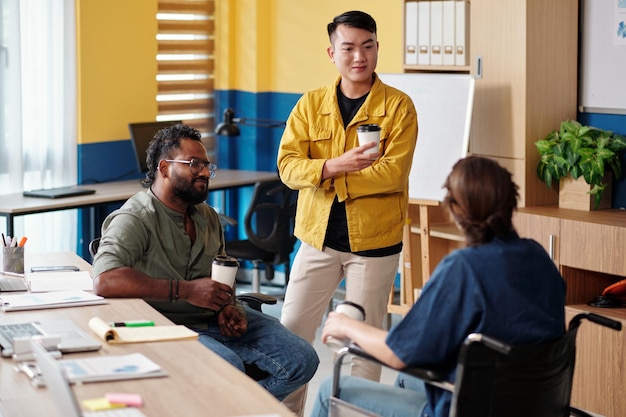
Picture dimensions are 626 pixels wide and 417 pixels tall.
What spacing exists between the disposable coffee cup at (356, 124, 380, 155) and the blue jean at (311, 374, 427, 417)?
101 centimetres

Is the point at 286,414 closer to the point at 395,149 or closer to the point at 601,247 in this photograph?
the point at 395,149

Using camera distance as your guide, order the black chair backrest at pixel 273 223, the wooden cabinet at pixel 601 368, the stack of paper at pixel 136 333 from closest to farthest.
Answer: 1. the stack of paper at pixel 136 333
2. the wooden cabinet at pixel 601 368
3. the black chair backrest at pixel 273 223

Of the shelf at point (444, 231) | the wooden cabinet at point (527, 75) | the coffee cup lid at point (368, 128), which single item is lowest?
the shelf at point (444, 231)

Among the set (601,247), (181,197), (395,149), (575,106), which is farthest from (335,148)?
(575,106)

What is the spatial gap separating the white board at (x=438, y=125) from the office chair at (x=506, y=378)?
2767mm

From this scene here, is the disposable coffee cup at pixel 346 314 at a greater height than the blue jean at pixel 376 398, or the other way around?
the disposable coffee cup at pixel 346 314

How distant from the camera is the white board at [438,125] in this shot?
212 inches

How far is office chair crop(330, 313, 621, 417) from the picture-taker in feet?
8.29

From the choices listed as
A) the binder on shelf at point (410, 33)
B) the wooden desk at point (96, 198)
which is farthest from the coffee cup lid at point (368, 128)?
the wooden desk at point (96, 198)

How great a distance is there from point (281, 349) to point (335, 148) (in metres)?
0.89

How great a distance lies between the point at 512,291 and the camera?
2.58 m

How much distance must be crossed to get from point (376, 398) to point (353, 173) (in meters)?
1.18

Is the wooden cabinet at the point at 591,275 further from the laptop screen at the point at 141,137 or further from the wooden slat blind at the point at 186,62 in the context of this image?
the wooden slat blind at the point at 186,62

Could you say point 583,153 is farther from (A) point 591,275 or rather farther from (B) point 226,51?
(B) point 226,51
